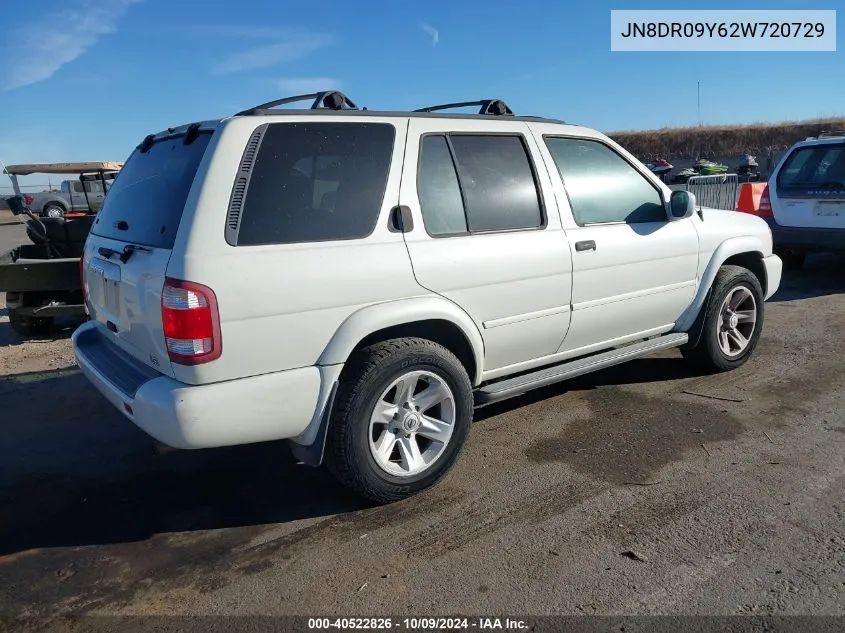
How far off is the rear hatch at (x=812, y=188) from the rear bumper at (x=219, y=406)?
24.8 ft

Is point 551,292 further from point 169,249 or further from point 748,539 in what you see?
point 169,249

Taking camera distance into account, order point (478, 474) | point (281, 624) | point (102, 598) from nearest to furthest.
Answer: point (281, 624) < point (102, 598) < point (478, 474)

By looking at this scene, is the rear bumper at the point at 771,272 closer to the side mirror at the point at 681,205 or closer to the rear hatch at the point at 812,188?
the side mirror at the point at 681,205

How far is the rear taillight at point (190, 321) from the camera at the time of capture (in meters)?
2.78

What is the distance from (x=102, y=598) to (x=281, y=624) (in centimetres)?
80

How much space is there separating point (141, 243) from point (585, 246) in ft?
8.20

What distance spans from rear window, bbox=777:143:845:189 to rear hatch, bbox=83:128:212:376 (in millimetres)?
7844

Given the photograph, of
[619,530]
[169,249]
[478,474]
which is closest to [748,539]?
[619,530]

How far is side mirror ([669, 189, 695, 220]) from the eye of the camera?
4473 millimetres

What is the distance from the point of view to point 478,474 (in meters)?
3.71

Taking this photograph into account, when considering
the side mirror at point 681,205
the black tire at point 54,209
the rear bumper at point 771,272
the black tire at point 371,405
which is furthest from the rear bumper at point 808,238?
the black tire at point 54,209

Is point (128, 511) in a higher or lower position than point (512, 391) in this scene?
lower

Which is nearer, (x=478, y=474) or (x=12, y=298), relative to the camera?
(x=478, y=474)

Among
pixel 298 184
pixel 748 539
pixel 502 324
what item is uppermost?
pixel 298 184
